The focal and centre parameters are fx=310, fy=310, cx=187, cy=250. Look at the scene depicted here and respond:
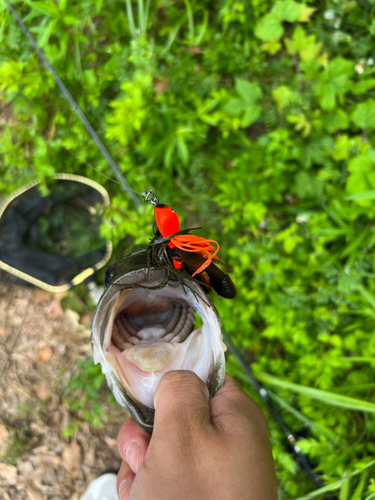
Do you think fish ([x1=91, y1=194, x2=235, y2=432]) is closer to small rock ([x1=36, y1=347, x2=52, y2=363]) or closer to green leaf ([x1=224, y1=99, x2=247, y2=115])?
green leaf ([x1=224, y1=99, x2=247, y2=115])

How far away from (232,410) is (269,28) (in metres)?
2.30

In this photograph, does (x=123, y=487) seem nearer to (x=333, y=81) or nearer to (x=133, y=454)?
(x=133, y=454)

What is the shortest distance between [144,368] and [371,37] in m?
2.63

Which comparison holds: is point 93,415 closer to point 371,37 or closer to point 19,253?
point 19,253

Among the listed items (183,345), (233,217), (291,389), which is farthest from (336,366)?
(183,345)

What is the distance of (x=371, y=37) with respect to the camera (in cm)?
218

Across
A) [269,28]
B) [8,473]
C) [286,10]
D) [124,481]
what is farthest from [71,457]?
[286,10]

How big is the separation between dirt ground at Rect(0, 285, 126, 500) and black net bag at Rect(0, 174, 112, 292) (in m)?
0.29

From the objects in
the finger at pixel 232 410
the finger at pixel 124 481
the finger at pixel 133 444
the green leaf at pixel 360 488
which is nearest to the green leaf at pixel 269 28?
the finger at pixel 232 410

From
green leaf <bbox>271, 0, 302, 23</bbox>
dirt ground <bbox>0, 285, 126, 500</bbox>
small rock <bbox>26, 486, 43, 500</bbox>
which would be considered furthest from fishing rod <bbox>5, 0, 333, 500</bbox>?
small rock <bbox>26, 486, 43, 500</bbox>

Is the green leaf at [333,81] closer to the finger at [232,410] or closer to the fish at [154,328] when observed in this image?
the fish at [154,328]

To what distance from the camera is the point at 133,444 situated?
109 cm

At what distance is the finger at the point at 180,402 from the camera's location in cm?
87

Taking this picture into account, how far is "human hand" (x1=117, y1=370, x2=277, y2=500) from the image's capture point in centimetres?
78
